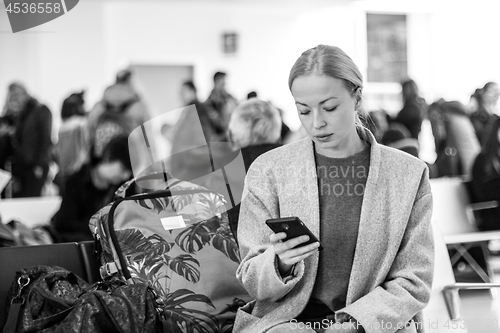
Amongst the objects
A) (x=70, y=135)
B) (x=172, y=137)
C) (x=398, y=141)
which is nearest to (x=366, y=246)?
(x=172, y=137)

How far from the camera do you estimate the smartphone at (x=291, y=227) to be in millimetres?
1688

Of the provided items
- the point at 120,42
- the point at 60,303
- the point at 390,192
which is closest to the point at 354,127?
the point at 390,192

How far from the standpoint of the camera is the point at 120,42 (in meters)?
10.8

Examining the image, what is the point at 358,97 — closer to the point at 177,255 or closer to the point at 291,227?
the point at 291,227

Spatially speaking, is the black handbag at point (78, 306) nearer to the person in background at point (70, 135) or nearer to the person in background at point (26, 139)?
the person in background at point (70, 135)

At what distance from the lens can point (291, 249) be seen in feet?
5.86

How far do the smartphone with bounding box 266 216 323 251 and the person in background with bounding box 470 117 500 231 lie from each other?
3832 millimetres

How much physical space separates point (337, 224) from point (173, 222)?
66 centimetres

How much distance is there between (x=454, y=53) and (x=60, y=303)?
10822mm

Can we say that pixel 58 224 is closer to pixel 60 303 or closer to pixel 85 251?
pixel 85 251

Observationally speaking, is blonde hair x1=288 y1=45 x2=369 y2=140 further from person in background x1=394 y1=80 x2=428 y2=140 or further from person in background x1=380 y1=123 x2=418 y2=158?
person in background x1=394 y1=80 x2=428 y2=140

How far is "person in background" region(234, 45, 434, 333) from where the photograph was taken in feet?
6.17
